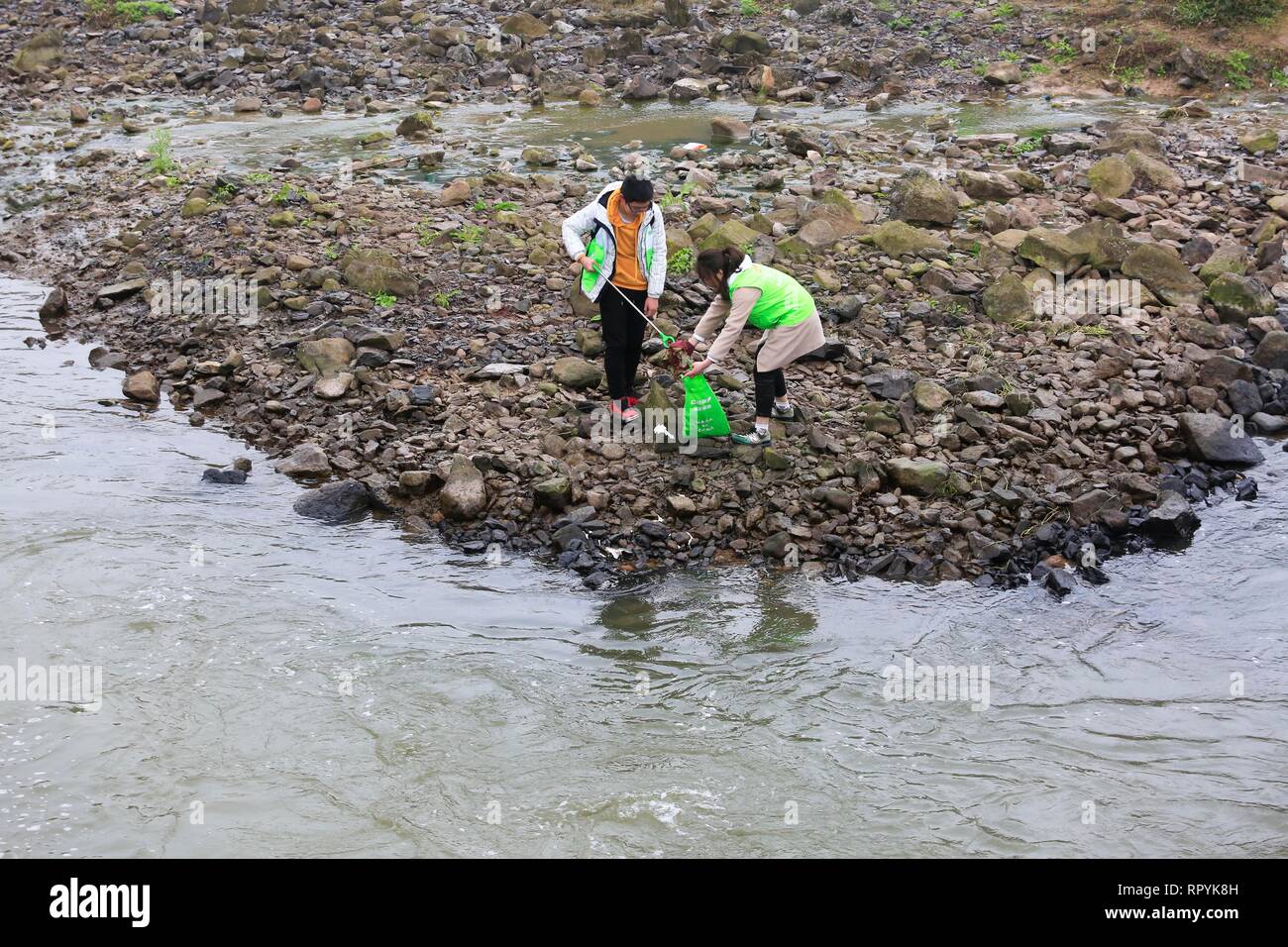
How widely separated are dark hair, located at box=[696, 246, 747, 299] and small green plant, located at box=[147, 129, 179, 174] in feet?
34.6

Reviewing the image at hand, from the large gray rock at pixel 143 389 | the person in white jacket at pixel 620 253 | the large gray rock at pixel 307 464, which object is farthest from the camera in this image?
the large gray rock at pixel 143 389

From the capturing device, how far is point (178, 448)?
9828 millimetres

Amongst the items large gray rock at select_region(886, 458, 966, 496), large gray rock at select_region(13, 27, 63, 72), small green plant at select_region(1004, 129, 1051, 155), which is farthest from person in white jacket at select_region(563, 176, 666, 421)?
large gray rock at select_region(13, 27, 63, 72)

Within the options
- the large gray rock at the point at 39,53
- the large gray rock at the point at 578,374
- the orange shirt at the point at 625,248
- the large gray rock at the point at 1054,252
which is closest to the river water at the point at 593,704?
the large gray rock at the point at 578,374

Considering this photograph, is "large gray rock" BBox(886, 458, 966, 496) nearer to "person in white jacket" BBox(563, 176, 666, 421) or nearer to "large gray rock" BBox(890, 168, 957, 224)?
"person in white jacket" BBox(563, 176, 666, 421)

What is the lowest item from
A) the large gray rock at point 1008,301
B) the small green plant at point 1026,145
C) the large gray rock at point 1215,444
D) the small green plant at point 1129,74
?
the large gray rock at point 1215,444

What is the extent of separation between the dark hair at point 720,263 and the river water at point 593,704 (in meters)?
2.26

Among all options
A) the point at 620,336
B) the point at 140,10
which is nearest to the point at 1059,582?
the point at 620,336

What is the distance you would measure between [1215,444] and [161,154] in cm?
1433

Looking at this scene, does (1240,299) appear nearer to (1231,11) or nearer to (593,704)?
(593,704)

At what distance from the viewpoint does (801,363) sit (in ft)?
33.1

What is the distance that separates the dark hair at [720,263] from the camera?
8242 mm

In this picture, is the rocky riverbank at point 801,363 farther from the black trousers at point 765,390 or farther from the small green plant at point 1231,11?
the small green plant at point 1231,11

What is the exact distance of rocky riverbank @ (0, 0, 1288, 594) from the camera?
8500 millimetres
